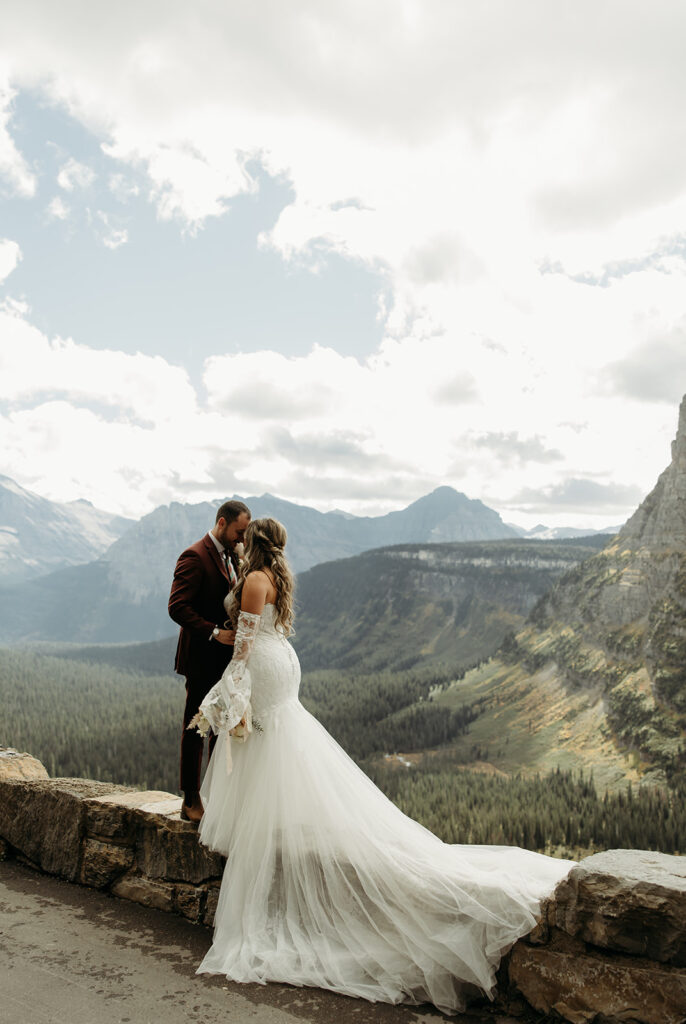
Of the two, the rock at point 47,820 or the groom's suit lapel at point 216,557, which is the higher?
the groom's suit lapel at point 216,557

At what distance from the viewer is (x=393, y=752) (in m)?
100

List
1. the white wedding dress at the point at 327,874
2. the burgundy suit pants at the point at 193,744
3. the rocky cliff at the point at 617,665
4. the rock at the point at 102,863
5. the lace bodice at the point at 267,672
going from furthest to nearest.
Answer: the rocky cliff at the point at 617,665
the rock at the point at 102,863
the burgundy suit pants at the point at 193,744
the lace bodice at the point at 267,672
the white wedding dress at the point at 327,874

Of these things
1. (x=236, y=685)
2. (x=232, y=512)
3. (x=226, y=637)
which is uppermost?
(x=232, y=512)

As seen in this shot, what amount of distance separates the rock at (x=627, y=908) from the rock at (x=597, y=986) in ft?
0.42

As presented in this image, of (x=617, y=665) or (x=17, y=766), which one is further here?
(x=617, y=665)

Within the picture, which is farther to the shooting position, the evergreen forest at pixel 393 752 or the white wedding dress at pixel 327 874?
the evergreen forest at pixel 393 752

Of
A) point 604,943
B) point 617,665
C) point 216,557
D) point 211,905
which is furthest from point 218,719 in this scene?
point 617,665

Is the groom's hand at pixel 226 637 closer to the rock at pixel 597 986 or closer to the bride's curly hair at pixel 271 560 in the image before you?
the bride's curly hair at pixel 271 560

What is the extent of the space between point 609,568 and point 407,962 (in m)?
99.2

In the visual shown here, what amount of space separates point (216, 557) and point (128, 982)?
140 inches

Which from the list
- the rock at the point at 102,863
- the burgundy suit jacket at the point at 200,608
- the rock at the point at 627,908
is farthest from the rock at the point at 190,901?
the rock at the point at 627,908

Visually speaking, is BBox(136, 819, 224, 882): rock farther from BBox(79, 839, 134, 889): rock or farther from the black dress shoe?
BBox(79, 839, 134, 889): rock

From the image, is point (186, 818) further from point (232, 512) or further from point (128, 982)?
point (232, 512)

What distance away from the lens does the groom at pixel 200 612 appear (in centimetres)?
671
